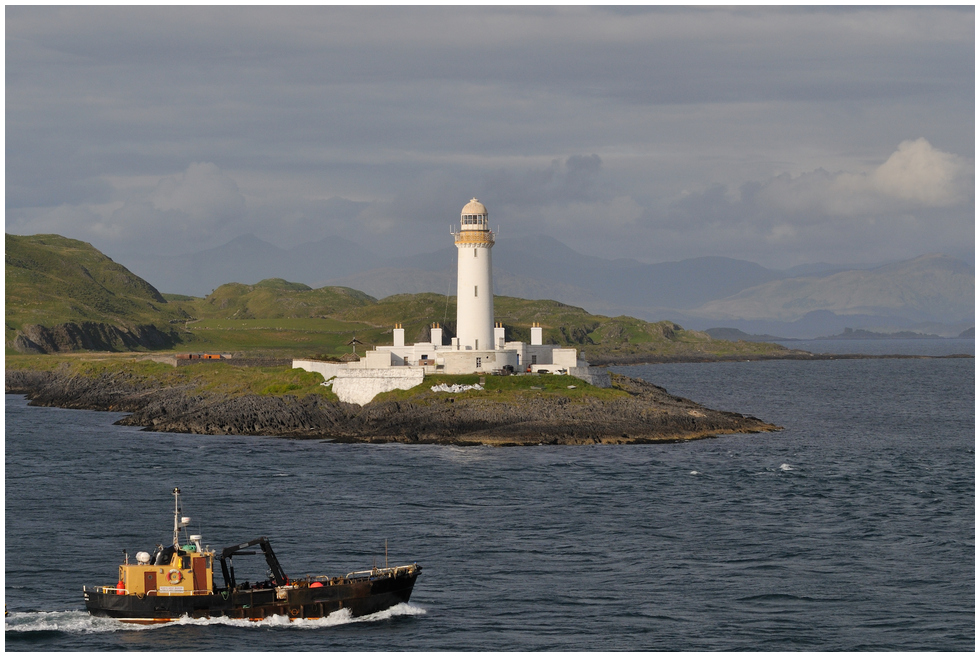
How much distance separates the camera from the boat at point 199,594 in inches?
1603

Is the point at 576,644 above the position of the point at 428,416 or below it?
below

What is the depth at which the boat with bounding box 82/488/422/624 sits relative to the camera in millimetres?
40719

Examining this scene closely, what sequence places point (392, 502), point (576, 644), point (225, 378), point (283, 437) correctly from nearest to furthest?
point (576, 644)
point (392, 502)
point (283, 437)
point (225, 378)

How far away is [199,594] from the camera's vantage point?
40.6m

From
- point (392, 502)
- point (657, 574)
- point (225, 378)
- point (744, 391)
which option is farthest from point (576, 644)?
point (744, 391)

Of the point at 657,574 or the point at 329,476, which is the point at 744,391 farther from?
the point at 657,574

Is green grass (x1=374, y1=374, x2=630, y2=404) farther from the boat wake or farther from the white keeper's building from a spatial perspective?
the boat wake

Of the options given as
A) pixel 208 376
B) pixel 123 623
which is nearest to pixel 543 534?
pixel 123 623

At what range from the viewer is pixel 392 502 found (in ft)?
199

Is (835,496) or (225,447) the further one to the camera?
(225,447)

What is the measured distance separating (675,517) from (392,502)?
14878 millimetres

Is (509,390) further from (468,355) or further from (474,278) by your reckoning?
(474,278)

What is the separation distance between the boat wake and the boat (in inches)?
7.6

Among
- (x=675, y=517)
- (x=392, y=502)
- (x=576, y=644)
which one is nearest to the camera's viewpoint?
(x=576, y=644)
